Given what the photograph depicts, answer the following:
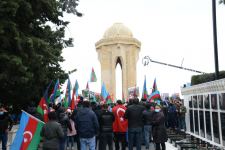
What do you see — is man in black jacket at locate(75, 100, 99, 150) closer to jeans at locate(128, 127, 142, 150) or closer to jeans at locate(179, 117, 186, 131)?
jeans at locate(128, 127, 142, 150)

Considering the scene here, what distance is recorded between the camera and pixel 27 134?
24.0 ft

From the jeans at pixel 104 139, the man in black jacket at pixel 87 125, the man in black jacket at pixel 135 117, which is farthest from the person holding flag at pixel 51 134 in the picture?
the man in black jacket at pixel 135 117

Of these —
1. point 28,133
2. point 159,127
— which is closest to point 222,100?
point 159,127

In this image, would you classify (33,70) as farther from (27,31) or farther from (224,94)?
(224,94)

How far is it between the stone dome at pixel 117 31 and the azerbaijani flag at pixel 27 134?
1881 inches

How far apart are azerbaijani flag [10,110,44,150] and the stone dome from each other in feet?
157

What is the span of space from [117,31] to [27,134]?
48554 millimetres

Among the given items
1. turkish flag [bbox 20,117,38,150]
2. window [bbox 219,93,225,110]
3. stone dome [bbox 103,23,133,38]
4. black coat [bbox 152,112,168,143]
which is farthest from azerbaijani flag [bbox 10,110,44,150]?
stone dome [bbox 103,23,133,38]

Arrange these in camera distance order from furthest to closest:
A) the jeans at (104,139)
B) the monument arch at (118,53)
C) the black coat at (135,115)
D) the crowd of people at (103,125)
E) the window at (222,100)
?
1. the monument arch at (118,53)
2. the jeans at (104,139)
3. the black coat at (135,115)
4. the window at (222,100)
5. the crowd of people at (103,125)

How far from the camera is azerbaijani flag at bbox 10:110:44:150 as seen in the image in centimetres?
707

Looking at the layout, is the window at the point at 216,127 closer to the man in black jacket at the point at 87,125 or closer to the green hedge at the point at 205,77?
the man in black jacket at the point at 87,125

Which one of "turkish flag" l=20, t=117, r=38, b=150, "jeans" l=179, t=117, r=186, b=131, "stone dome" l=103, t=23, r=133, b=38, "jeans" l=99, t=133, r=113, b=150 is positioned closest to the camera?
"turkish flag" l=20, t=117, r=38, b=150

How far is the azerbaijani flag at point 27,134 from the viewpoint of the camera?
7.07 m

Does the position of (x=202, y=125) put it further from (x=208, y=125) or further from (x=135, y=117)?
(x=135, y=117)
